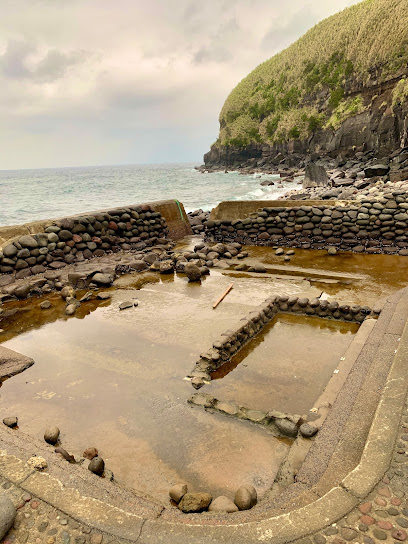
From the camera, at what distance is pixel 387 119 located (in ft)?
111

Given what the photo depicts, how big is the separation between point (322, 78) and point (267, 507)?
208ft

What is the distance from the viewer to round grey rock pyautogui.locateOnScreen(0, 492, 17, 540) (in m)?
2.14

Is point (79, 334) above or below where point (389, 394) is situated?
below

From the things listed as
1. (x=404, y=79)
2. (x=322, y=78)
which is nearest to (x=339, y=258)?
(x=404, y=79)

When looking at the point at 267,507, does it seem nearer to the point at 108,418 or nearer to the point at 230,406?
the point at 230,406

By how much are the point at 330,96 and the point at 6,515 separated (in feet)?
192

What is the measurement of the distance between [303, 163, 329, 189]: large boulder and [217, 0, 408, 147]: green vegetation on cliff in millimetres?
11893

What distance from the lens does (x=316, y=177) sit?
28109 millimetres

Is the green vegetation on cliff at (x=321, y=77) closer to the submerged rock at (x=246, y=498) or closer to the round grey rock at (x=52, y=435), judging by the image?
the submerged rock at (x=246, y=498)

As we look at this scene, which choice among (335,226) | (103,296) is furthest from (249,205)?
(103,296)

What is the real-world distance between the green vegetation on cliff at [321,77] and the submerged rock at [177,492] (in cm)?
3783

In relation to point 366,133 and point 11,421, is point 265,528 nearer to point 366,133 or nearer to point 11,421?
point 11,421

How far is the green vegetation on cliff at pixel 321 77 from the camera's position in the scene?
4012 centimetres

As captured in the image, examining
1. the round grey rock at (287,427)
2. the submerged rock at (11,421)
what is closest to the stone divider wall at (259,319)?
the round grey rock at (287,427)
